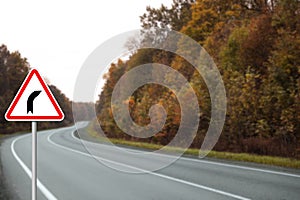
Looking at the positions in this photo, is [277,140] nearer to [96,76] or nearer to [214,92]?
[214,92]

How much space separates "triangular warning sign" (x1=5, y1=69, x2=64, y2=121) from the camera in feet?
18.4

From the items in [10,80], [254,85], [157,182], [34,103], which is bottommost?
[157,182]

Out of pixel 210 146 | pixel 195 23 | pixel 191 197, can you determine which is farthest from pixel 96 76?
pixel 195 23

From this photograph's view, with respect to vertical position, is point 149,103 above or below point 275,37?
below

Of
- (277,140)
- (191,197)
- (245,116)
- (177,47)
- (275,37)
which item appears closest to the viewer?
(191,197)

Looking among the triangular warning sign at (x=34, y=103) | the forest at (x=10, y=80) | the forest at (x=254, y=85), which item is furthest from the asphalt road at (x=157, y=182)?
the forest at (x=10, y=80)

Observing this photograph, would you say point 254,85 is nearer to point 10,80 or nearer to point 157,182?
point 157,182

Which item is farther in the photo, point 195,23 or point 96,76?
point 195,23

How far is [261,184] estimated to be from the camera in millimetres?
9406

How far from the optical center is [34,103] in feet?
18.4

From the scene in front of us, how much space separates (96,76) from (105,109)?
73.8 ft

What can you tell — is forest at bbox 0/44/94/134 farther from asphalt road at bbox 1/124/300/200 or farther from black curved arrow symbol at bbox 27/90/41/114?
black curved arrow symbol at bbox 27/90/41/114

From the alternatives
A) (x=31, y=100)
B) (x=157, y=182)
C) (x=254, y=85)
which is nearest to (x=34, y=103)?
(x=31, y=100)

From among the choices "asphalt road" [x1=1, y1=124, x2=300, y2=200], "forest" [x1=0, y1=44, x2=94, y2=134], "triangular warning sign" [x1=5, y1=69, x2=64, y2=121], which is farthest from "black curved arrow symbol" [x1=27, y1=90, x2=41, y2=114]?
"forest" [x1=0, y1=44, x2=94, y2=134]
